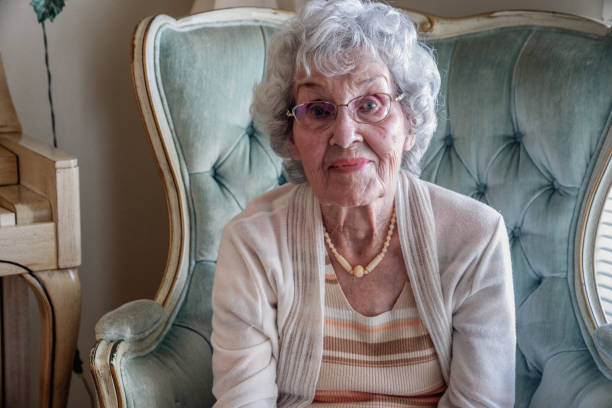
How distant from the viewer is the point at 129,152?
244cm

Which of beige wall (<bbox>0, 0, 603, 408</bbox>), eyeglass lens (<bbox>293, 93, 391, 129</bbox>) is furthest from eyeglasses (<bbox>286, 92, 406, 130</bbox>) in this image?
beige wall (<bbox>0, 0, 603, 408</bbox>)

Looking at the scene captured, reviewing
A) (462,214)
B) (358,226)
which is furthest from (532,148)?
(358,226)

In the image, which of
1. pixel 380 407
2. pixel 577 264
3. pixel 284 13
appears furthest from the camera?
pixel 284 13

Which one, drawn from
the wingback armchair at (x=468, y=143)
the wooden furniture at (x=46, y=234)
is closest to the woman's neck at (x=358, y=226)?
the wingback armchair at (x=468, y=143)

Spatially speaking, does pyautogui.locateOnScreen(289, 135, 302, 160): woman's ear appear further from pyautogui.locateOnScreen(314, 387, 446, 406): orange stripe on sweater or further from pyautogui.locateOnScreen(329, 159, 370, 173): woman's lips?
pyautogui.locateOnScreen(314, 387, 446, 406): orange stripe on sweater

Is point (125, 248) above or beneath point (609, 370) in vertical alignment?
beneath

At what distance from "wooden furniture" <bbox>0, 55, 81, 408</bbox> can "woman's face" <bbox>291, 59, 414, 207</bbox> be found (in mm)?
694

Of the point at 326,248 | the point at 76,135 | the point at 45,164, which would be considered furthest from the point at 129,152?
the point at 326,248

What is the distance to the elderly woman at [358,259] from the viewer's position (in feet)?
4.09

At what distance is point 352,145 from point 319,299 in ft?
0.99

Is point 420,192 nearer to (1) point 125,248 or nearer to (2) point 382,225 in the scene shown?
(2) point 382,225

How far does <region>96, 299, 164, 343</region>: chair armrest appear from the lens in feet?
4.48

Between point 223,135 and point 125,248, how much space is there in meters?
1.03

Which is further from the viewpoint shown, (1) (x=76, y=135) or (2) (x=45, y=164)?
(1) (x=76, y=135)
